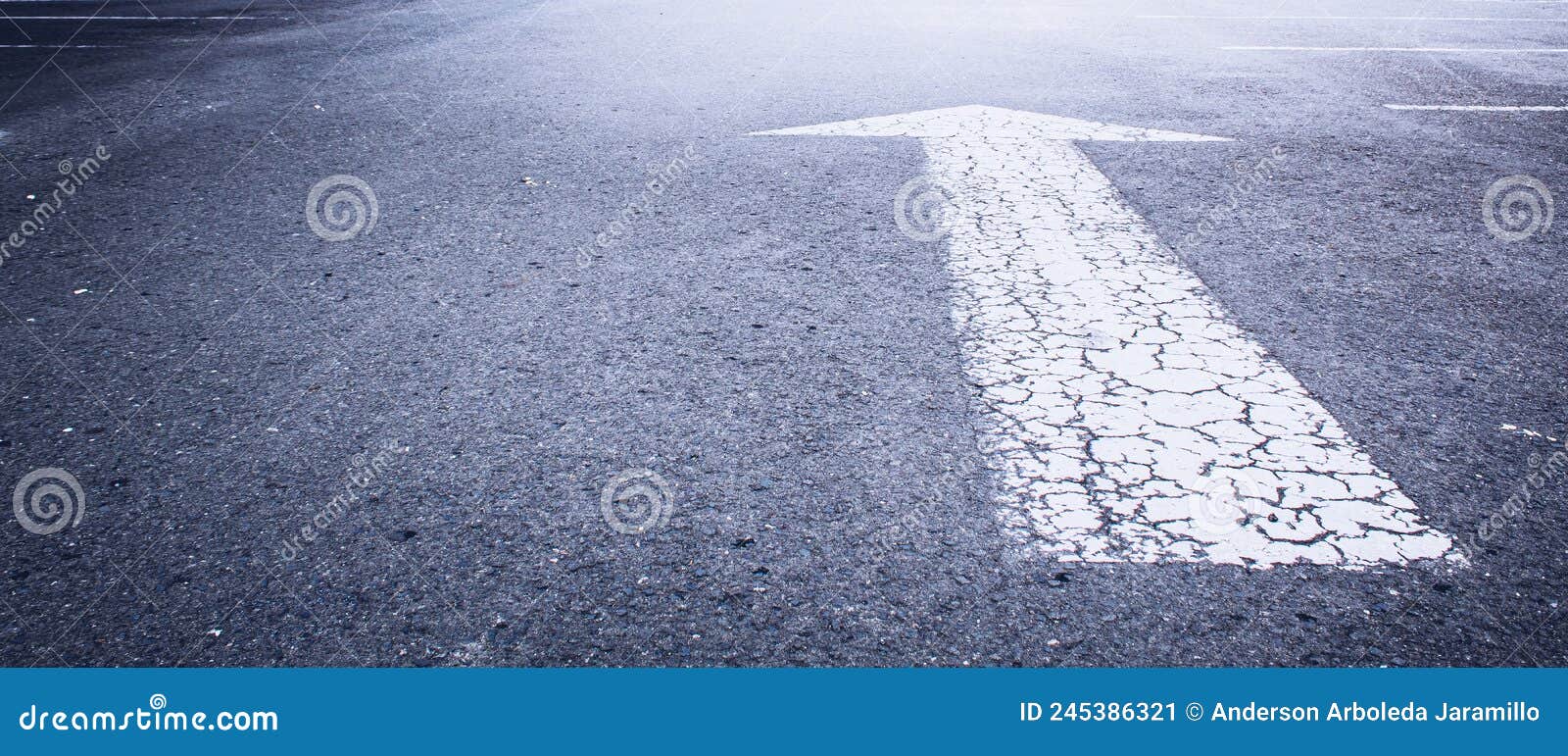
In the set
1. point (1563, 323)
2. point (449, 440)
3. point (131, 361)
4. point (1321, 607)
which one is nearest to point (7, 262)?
point (131, 361)

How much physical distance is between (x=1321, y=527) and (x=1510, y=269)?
2.50 meters

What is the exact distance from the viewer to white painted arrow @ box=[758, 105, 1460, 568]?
2555 mm

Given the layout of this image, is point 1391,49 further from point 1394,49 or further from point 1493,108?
point 1493,108

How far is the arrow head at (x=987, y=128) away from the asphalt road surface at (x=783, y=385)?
0.06 m

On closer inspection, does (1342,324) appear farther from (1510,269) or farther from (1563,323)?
(1510,269)

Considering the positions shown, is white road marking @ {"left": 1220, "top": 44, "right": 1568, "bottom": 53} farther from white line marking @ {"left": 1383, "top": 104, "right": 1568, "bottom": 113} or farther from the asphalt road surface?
the asphalt road surface

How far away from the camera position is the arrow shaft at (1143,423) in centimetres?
255

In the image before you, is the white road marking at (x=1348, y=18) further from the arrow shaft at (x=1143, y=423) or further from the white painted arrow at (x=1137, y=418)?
the arrow shaft at (x=1143, y=423)

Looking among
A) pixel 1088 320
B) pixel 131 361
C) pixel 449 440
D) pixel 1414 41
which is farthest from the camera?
pixel 1414 41

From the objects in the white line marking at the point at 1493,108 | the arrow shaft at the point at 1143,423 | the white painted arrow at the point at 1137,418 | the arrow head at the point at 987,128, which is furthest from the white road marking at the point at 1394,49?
the arrow shaft at the point at 1143,423

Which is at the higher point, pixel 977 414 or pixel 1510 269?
pixel 1510 269

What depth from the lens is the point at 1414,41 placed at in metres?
→ 10.1

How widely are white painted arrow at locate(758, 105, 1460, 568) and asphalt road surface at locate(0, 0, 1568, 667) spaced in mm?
16

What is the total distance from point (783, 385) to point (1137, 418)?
1.15 metres
